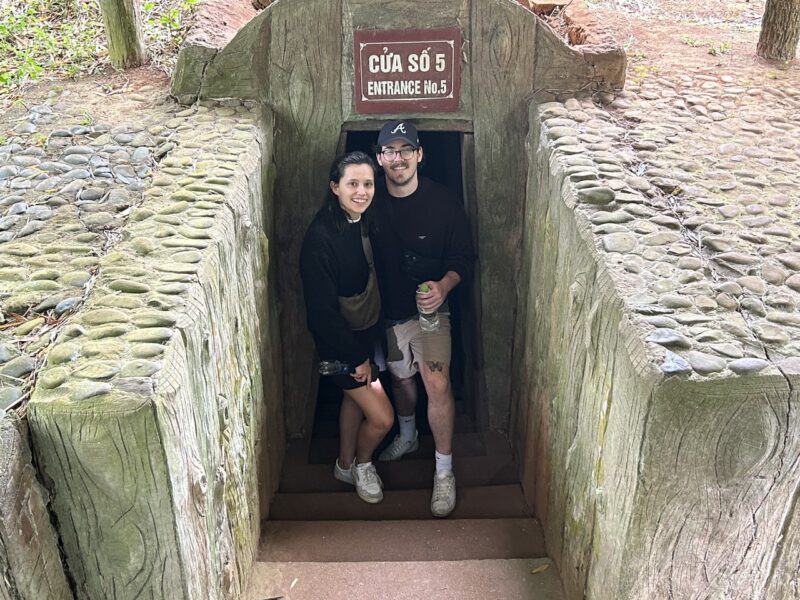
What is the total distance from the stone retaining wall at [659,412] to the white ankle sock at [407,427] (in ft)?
4.68


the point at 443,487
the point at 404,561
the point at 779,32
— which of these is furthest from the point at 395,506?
the point at 779,32

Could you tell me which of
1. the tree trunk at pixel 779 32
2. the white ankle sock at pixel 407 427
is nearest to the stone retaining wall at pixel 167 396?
the white ankle sock at pixel 407 427

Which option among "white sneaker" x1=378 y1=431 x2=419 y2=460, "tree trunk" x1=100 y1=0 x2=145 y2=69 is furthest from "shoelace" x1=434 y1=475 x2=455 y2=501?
"tree trunk" x1=100 y1=0 x2=145 y2=69

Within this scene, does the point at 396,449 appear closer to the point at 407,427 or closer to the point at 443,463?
the point at 407,427

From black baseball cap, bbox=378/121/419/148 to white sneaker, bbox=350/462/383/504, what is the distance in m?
1.92

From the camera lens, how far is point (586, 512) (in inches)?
134

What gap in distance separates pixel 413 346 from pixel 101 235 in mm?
2031

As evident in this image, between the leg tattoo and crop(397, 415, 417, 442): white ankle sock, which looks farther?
crop(397, 415, 417, 442): white ankle sock

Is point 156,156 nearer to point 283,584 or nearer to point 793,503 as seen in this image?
point 283,584

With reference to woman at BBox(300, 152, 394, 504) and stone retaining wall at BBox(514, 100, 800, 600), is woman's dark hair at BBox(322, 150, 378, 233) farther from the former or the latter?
stone retaining wall at BBox(514, 100, 800, 600)

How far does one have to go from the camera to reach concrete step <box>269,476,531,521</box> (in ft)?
15.2

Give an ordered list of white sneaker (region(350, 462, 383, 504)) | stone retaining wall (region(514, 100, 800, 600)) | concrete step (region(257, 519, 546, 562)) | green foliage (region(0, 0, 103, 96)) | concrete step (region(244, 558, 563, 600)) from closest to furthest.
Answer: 1. stone retaining wall (region(514, 100, 800, 600))
2. concrete step (region(244, 558, 563, 600))
3. concrete step (region(257, 519, 546, 562))
4. white sneaker (region(350, 462, 383, 504))
5. green foliage (region(0, 0, 103, 96))

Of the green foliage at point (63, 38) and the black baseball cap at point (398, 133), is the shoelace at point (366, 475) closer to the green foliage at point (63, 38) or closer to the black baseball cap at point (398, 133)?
the black baseball cap at point (398, 133)

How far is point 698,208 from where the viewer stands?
3.55m
